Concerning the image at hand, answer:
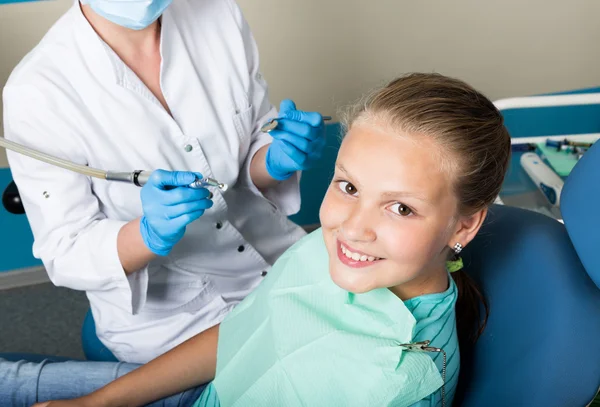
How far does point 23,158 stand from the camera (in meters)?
1.16

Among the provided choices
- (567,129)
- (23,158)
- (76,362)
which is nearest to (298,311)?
(76,362)

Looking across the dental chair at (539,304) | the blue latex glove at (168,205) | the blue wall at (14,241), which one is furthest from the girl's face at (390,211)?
the blue wall at (14,241)

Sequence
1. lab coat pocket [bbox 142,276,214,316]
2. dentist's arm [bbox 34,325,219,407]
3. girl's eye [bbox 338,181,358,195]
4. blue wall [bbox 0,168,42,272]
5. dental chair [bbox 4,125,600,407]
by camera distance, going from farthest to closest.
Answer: blue wall [bbox 0,168,42,272]
lab coat pocket [bbox 142,276,214,316]
dentist's arm [bbox 34,325,219,407]
girl's eye [bbox 338,181,358,195]
dental chair [bbox 4,125,600,407]

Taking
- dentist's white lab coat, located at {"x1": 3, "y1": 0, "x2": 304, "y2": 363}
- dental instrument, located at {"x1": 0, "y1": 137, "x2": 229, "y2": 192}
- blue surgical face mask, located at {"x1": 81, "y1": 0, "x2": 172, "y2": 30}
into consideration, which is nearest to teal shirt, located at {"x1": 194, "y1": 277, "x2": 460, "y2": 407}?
dental instrument, located at {"x1": 0, "y1": 137, "x2": 229, "y2": 192}

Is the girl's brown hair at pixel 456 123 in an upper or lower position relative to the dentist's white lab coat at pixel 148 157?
upper

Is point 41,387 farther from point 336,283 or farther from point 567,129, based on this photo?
point 567,129

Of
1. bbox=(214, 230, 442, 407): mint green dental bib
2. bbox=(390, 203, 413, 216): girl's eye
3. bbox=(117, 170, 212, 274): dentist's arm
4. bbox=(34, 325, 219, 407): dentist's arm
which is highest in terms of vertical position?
bbox=(390, 203, 413, 216): girl's eye

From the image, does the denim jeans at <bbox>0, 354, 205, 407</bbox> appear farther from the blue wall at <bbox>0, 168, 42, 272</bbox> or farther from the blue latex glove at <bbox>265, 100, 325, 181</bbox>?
the blue wall at <bbox>0, 168, 42, 272</bbox>

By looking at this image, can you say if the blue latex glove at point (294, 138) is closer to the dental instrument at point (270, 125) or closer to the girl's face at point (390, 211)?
the dental instrument at point (270, 125)

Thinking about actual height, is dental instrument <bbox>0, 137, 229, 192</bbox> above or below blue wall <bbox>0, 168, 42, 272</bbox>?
above

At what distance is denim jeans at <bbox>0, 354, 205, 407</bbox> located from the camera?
3.68ft

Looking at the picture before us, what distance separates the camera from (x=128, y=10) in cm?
111

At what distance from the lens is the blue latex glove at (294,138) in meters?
1.25

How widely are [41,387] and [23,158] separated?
0.41 m
